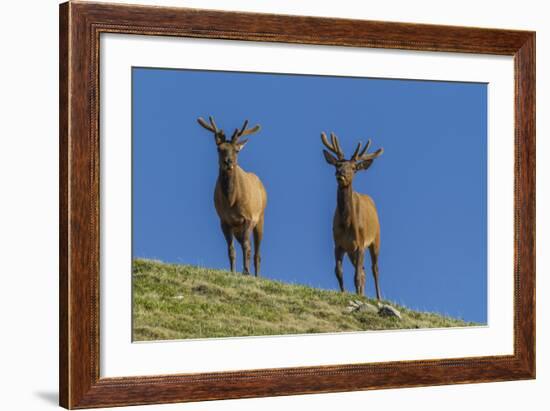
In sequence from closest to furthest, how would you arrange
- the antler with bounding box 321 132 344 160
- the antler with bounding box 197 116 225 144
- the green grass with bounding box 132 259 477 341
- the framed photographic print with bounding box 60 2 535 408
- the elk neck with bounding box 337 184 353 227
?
1. the framed photographic print with bounding box 60 2 535 408
2. the green grass with bounding box 132 259 477 341
3. the antler with bounding box 197 116 225 144
4. the antler with bounding box 321 132 344 160
5. the elk neck with bounding box 337 184 353 227

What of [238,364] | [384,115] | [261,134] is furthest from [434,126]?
[238,364]

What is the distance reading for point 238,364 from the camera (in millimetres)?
7363

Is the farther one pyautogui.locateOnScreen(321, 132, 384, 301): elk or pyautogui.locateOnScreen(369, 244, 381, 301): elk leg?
pyautogui.locateOnScreen(369, 244, 381, 301): elk leg

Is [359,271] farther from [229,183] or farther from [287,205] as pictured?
[229,183]

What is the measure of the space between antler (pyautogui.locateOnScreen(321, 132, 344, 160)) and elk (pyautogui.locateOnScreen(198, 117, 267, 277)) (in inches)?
17.5

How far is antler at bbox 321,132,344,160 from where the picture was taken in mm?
7672

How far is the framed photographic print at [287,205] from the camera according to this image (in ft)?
23.0

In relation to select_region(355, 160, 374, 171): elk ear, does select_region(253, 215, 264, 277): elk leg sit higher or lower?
lower

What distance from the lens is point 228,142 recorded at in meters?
7.43

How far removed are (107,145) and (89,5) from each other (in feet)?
2.54

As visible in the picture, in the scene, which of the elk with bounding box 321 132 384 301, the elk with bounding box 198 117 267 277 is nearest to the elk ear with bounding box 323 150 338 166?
the elk with bounding box 321 132 384 301

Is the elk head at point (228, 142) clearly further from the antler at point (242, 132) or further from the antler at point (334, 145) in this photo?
the antler at point (334, 145)

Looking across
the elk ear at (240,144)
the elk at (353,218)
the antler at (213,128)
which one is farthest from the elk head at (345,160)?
the antler at (213,128)

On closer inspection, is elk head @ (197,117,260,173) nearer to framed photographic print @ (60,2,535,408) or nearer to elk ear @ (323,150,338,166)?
framed photographic print @ (60,2,535,408)
